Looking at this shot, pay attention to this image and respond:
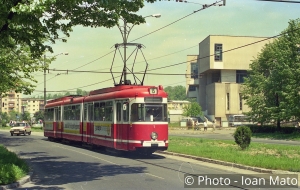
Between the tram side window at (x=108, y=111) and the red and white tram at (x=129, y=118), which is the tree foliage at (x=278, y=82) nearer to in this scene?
the red and white tram at (x=129, y=118)

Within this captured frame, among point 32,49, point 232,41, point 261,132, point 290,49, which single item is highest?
point 232,41

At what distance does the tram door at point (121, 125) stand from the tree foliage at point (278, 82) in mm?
25940

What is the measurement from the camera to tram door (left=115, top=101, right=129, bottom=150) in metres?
19.7

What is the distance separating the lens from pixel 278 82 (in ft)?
150

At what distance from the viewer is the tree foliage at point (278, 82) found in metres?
42.6

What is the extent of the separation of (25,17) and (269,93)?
4105 centimetres

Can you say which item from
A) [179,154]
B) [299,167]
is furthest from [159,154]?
[299,167]

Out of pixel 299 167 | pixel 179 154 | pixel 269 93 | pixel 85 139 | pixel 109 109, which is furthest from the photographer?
pixel 269 93

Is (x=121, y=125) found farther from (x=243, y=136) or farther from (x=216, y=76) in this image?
(x=216, y=76)

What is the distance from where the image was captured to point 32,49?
12.2 metres

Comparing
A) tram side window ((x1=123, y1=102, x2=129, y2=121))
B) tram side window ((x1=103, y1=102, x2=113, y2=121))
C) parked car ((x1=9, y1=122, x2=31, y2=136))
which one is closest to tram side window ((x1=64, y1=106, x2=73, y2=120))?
tram side window ((x1=103, y1=102, x2=113, y2=121))

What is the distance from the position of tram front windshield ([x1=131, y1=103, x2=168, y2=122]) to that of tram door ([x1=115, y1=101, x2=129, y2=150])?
0.53 metres

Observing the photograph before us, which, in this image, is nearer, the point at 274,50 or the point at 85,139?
the point at 85,139

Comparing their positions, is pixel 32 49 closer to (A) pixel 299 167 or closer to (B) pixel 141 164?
(B) pixel 141 164
